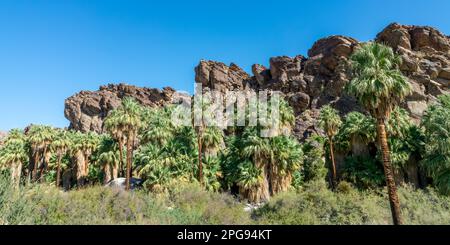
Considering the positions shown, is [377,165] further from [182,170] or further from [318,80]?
[318,80]

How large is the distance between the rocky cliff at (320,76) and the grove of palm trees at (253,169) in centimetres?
1696

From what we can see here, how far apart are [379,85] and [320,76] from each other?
63.0m

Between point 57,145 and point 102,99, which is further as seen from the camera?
point 102,99

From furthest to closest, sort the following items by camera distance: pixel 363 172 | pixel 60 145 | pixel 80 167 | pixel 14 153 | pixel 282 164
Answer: pixel 60 145 < pixel 80 167 < pixel 14 153 < pixel 363 172 < pixel 282 164

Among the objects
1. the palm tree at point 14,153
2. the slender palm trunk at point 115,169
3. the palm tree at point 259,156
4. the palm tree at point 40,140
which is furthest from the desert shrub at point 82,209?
the palm tree at point 40,140

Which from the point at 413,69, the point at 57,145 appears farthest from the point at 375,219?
the point at 413,69

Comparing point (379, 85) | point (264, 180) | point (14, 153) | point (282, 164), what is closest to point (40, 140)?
point (14, 153)

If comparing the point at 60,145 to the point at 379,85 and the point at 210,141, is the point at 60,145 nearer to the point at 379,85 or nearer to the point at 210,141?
the point at 210,141

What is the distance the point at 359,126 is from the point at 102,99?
291ft

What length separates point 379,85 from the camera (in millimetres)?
18734

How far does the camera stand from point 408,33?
72.3m

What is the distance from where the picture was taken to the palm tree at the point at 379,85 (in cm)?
1864

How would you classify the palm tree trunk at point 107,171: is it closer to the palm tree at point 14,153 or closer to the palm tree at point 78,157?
the palm tree at point 78,157
